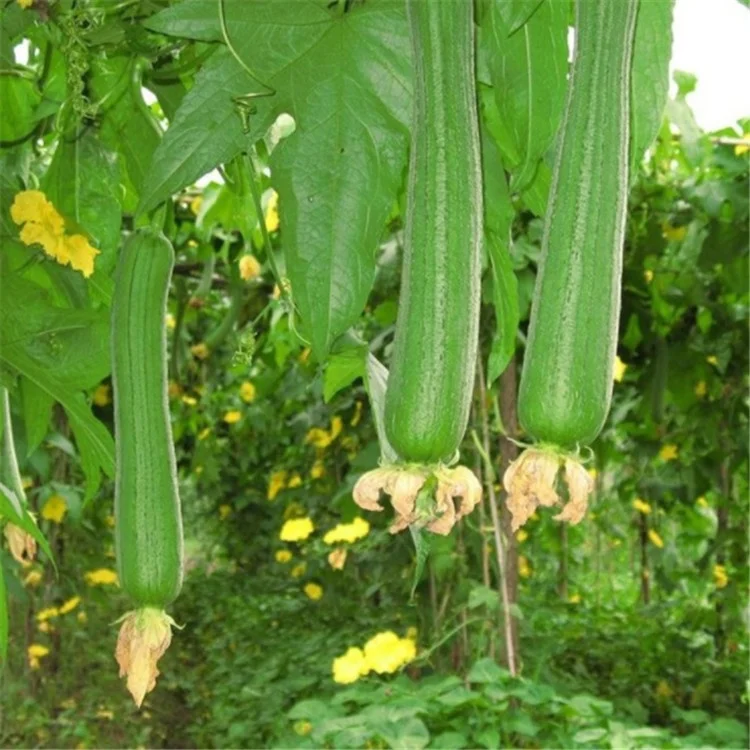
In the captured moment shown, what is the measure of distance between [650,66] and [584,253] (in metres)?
0.28

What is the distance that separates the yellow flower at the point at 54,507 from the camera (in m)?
3.47

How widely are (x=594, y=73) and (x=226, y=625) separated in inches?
195

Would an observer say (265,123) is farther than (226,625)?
No

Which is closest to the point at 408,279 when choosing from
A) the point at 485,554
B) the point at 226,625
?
the point at 485,554

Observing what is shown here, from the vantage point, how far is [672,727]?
3.49 metres

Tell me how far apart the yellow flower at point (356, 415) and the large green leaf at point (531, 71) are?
2.98m

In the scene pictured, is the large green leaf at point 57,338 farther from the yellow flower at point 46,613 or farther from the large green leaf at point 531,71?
the yellow flower at point 46,613

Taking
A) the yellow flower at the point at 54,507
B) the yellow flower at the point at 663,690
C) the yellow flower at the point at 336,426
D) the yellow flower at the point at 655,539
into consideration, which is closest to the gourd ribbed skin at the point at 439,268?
the yellow flower at the point at 54,507

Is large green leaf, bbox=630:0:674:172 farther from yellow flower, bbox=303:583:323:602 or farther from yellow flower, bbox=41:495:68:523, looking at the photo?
yellow flower, bbox=303:583:323:602

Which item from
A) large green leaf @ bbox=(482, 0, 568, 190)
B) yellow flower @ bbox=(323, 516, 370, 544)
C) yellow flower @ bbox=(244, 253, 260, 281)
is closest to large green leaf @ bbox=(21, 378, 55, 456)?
large green leaf @ bbox=(482, 0, 568, 190)

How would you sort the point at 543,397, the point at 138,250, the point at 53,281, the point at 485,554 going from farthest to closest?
the point at 485,554 → the point at 53,281 → the point at 138,250 → the point at 543,397

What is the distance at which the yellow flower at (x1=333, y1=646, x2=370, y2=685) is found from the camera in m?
2.46

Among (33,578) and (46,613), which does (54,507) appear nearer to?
(46,613)

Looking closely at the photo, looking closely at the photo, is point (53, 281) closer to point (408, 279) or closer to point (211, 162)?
point (211, 162)
